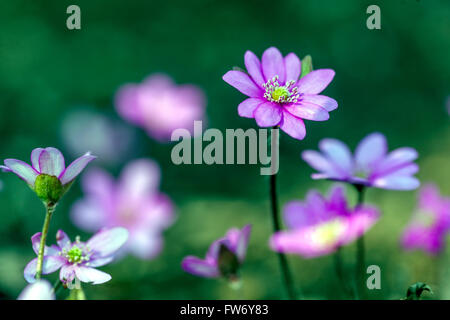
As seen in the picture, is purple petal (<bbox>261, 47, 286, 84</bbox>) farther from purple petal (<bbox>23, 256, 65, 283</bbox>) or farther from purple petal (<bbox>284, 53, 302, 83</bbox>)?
purple petal (<bbox>23, 256, 65, 283</bbox>)

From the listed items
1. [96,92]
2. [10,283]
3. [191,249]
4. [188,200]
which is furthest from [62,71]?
[10,283]

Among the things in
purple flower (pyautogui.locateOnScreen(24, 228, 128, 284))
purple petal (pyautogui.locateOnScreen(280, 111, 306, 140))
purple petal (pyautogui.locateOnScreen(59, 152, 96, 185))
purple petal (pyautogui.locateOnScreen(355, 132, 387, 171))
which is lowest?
purple flower (pyautogui.locateOnScreen(24, 228, 128, 284))

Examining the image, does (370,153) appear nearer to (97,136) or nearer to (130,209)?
(130,209)

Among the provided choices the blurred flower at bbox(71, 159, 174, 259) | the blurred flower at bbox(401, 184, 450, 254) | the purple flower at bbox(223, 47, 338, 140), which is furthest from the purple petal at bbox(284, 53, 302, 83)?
the blurred flower at bbox(71, 159, 174, 259)

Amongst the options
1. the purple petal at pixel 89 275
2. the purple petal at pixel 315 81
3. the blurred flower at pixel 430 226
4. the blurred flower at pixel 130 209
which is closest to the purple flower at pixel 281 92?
the purple petal at pixel 315 81

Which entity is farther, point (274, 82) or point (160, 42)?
point (160, 42)
